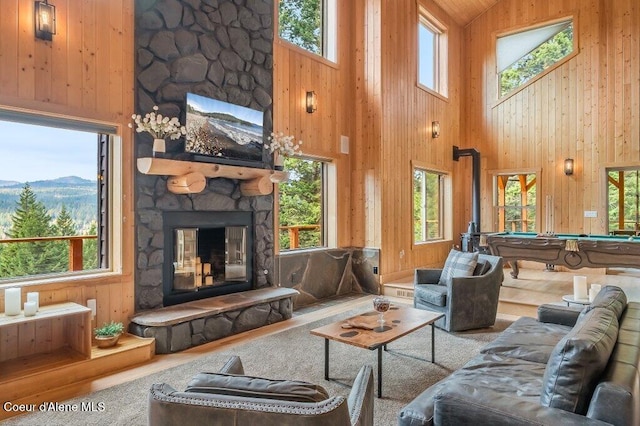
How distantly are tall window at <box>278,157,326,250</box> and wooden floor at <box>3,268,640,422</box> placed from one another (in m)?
1.03

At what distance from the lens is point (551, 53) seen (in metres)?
8.20

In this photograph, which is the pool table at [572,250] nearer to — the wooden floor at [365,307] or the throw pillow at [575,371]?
the wooden floor at [365,307]

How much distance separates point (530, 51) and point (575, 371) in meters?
8.54

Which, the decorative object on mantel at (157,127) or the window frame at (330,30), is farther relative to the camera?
the window frame at (330,30)

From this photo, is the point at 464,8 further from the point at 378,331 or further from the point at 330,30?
the point at 378,331

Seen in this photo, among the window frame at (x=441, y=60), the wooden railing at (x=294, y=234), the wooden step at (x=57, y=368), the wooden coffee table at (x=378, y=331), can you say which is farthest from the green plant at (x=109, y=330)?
the window frame at (x=441, y=60)

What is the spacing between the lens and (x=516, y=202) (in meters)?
8.77

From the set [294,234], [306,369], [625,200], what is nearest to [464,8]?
[625,200]

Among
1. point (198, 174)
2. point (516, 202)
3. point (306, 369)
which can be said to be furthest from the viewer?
point (516, 202)

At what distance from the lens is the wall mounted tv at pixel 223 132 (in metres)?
4.34

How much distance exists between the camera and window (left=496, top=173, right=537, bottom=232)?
8500 millimetres

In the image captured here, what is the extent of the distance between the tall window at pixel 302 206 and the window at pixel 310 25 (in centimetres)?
178

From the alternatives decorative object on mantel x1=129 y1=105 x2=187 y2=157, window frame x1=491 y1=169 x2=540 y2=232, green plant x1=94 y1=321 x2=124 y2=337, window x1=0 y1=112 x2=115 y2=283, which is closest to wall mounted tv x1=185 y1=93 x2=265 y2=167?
decorative object on mantel x1=129 y1=105 x2=187 y2=157

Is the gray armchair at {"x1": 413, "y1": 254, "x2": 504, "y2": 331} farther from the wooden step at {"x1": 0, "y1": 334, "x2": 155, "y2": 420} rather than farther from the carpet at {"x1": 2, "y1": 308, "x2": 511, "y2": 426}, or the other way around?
the wooden step at {"x1": 0, "y1": 334, "x2": 155, "y2": 420}
